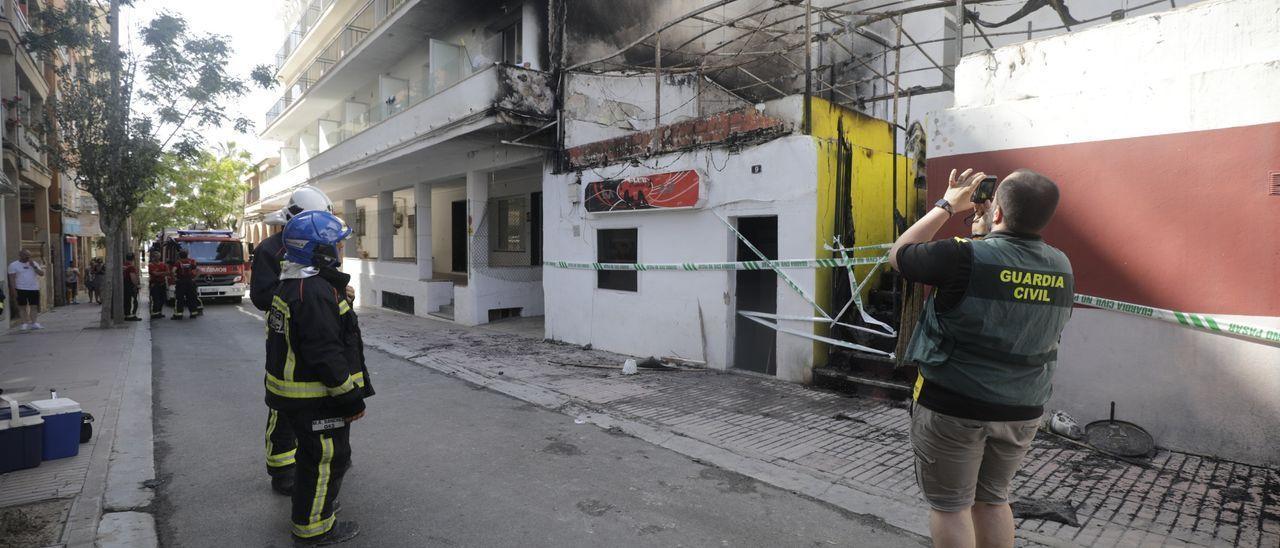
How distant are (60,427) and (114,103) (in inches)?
461

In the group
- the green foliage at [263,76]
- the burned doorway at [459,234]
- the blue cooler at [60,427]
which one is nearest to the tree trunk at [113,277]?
the green foliage at [263,76]

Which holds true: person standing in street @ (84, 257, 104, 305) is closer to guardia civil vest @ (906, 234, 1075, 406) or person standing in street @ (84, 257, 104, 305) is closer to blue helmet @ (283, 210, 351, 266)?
blue helmet @ (283, 210, 351, 266)

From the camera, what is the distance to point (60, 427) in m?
4.72

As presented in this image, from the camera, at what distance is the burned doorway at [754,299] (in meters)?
8.47

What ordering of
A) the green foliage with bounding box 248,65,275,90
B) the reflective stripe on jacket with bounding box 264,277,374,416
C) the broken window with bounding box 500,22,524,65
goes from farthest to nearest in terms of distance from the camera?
the green foliage with bounding box 248,65,275,90 → the broken window with bounding box 500,22,524,65 → the reflective stripe on jacket with bounding box 264,277,374,416

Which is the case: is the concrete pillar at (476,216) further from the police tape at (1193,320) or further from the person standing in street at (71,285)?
the person standing in street at (71,285)

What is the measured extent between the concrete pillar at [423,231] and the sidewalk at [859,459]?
765 centimetres

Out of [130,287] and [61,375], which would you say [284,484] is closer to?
[61,375]

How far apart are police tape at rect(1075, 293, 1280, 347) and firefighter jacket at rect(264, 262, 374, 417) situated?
5.76m

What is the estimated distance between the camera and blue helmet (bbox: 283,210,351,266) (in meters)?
3.55

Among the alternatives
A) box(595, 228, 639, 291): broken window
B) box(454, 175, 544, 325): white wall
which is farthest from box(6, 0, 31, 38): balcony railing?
box(595, 228, 639, 291): broken window

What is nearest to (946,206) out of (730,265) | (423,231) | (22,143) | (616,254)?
(730,265)

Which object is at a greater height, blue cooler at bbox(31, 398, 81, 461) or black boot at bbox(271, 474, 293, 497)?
blue cooler at bbox(31, 398, 81, 461)

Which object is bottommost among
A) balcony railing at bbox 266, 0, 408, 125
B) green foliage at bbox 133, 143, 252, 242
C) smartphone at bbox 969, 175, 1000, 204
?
smartphone at bbox 969, 175, 1000, 204
